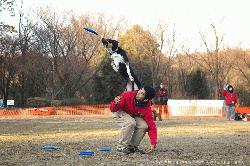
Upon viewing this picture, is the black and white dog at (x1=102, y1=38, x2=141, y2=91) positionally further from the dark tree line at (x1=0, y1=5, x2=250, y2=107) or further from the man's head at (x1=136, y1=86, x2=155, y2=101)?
the dark tree line at (x1=0, y1=5, x2=250, y2=107)

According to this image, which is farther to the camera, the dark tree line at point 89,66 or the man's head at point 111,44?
the dark tree line at point 89,66

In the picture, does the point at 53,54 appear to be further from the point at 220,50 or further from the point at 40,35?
the point at 220,50

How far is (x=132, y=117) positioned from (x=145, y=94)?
77 centimetres

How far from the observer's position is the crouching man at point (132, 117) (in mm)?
9102

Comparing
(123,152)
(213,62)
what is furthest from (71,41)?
(123,152)

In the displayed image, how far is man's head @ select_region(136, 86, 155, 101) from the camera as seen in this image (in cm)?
875

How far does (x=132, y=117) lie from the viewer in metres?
9.38

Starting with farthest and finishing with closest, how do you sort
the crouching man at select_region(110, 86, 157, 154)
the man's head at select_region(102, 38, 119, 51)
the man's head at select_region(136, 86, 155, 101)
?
1. the man's head at select_region(102, 38, 119, 51)
2. the crouching man at select_region(110, 86, 157, 154)
3. the man's head at select_region(136, 86, 155, 101)

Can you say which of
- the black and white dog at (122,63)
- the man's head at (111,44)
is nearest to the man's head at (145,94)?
the black and white dog at (122,63)

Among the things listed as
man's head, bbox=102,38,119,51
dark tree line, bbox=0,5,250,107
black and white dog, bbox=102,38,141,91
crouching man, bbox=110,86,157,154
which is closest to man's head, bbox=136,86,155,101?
crouching man, bbox=110,86,157,154

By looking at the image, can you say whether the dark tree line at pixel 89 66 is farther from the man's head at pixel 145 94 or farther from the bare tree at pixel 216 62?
the man's head at pixel 145 94

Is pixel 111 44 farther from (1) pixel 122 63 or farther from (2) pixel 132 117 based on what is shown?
(2) pixel 132 117

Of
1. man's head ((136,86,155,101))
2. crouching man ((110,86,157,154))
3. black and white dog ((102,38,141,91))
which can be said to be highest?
black and white dog ((102,38,141,91))

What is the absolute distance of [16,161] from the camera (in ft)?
25.8
